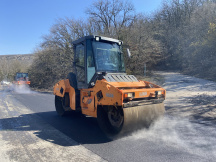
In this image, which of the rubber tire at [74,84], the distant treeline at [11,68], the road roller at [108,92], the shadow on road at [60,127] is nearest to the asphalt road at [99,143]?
the shadow on road at [60,127]

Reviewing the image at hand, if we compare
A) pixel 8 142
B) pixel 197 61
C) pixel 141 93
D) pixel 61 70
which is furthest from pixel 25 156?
pixel 197 61

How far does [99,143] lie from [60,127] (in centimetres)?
179

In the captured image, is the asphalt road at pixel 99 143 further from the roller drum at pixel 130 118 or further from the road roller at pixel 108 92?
the road roller at pixel 108 92

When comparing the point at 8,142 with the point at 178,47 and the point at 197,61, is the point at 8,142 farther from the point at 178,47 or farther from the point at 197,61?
the point at 178,47

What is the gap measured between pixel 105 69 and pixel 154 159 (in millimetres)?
2863

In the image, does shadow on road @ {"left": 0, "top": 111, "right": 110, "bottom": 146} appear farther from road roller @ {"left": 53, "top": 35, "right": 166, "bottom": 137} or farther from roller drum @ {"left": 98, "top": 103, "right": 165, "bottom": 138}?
road roller @ {"left": 53, "top": 35, "right": 166, "bottom": 137}

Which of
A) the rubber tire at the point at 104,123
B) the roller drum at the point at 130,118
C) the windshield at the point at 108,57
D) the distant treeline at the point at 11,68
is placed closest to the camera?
the roller drum at the point at 130,118

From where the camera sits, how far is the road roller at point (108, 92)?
4234 mm

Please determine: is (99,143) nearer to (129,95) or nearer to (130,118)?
(130,118)

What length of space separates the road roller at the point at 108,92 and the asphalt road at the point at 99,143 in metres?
0.42

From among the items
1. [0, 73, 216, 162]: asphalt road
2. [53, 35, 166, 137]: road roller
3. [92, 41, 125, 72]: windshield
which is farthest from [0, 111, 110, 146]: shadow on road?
[92, 41, 125, 72]: windshield

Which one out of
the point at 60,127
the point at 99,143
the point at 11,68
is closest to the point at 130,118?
the point at 99,143

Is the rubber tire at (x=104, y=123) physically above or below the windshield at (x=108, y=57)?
below

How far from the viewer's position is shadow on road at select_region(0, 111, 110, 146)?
4449 millimetres
